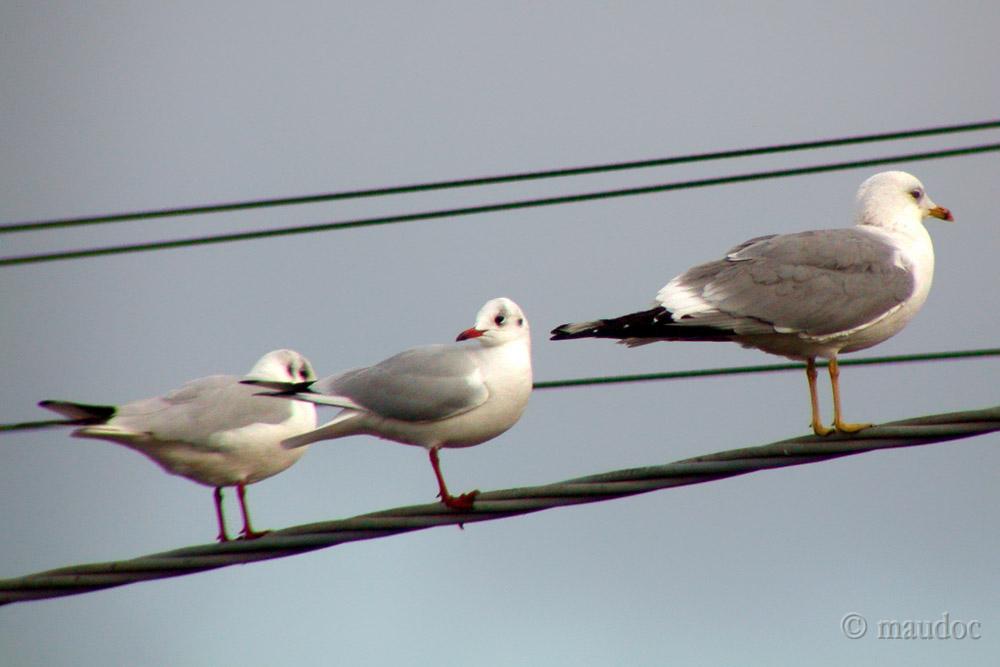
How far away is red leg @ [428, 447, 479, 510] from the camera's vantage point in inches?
292

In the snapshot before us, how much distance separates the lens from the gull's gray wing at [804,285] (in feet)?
27.8

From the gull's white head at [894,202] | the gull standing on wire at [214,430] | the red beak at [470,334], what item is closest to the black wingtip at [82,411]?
the gull standing on wire at [214,430]

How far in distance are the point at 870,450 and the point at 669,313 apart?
1.63m

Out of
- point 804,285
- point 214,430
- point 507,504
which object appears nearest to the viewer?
point 507,504

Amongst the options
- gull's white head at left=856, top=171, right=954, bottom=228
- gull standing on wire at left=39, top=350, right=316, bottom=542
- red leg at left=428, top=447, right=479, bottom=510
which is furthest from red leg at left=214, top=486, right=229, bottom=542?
gull's white head at left=856, top=171, right=954, bottom=228

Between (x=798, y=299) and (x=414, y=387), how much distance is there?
1730mm

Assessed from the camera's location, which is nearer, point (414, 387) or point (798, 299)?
point (414, 387)

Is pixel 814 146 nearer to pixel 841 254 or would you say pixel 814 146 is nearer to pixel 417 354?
pixel 841 254

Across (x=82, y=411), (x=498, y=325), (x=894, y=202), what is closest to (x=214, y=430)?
(x=82, y=411)

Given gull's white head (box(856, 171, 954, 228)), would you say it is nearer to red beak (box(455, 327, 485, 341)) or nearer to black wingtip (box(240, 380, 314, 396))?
red beak (box(455, 327, 485, 341))

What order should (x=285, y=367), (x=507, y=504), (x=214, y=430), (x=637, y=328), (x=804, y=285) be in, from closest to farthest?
(x=507, y=504) < (x=637, y=328) < (x=804, y=285) < (x=214, y=430) < (x=285, y=367)

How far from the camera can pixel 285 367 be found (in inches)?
392

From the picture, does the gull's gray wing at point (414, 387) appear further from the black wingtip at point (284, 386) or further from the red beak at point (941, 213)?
the red beak at point (941, 213)

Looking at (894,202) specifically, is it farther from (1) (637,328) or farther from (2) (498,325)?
(2) (498,325)
